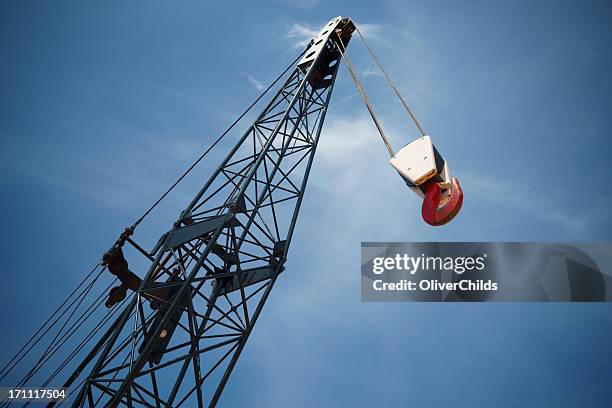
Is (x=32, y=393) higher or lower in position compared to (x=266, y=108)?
lower

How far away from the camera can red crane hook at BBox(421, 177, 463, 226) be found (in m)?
13.3

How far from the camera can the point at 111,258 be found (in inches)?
546

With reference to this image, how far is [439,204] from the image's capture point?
1376 cm

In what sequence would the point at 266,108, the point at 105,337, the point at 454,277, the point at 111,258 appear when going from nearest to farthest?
the point at 105,337
the point at 111,258
the point at 266,108
the point at 454,277

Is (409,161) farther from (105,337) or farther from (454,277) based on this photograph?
(105,337)

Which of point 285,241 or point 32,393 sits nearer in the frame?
point 32,393

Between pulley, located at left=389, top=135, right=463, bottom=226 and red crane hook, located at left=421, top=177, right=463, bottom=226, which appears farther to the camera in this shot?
pulley, located at left=389, top=135, right=463, bottom=226

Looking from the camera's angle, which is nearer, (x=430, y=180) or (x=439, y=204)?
(x=439, y=204)

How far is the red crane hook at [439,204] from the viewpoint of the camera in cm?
1327

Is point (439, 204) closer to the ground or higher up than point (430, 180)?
closer to the ground

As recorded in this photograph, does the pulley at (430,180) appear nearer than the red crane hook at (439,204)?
No

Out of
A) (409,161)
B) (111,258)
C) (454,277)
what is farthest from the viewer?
(454,277)

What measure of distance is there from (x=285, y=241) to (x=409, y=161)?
4.57 metres

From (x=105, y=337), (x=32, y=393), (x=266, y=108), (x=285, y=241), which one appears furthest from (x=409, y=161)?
(x=32, y=393)
